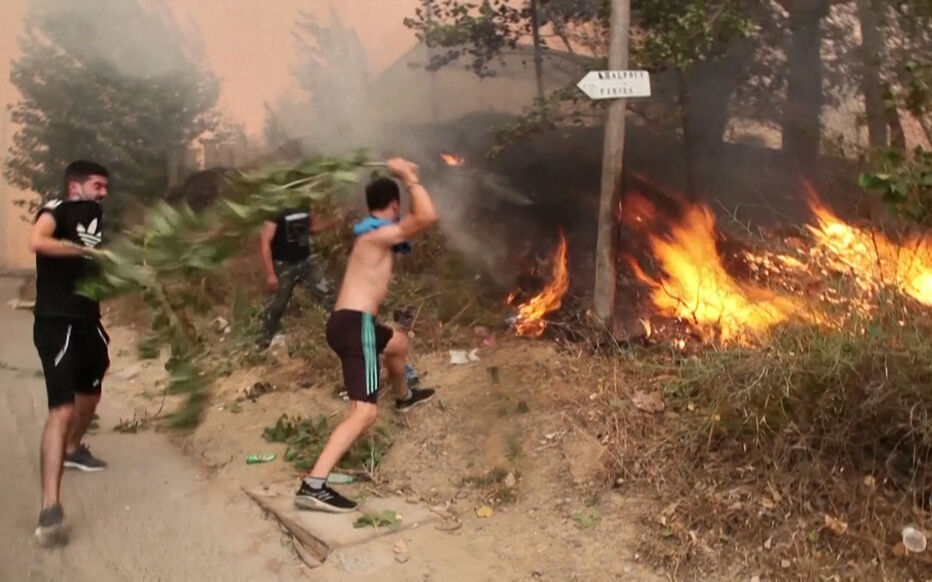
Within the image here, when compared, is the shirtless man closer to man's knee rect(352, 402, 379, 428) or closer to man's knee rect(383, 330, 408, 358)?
man's knee rect(352, 402, 379, 428)

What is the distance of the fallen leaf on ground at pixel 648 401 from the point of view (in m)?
4.83

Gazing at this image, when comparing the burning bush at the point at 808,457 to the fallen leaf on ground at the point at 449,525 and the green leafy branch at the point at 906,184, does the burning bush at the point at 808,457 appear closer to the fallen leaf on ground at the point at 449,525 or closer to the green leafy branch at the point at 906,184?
the green leafy branch at the point at 906,184

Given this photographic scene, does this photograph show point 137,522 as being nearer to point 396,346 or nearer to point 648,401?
point 396,346

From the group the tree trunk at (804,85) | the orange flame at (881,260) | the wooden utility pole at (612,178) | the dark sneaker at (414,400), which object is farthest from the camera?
the tree trunk at (804,85)

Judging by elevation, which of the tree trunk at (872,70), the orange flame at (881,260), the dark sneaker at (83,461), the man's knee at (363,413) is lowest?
the dark sneaker at (83,461)

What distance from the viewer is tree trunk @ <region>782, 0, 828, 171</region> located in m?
7.82

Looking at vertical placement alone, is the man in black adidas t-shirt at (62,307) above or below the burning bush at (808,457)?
above

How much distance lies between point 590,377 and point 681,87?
366 centimetres

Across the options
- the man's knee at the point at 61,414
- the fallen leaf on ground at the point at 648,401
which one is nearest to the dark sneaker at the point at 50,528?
the man's knee at the point at 61,414

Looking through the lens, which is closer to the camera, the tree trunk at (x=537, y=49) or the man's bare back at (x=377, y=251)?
the man's bare back at (x=377, y=251)

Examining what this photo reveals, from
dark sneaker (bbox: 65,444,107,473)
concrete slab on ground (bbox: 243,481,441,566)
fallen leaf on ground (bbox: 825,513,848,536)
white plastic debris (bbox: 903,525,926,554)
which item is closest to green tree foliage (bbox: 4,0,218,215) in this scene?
dark sneaker (bbox: 65,444,107,473)

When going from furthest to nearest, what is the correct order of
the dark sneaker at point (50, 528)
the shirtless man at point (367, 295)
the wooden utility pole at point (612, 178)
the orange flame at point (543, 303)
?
the orange flame at point (543, 303)
the wooden utility pole at point (612, 178)
the shirtless man at point (367, 295)
the dark sneaker at point (50, 528)

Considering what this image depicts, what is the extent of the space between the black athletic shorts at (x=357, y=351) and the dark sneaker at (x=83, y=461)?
5.64 ft

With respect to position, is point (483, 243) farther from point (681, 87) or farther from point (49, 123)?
point (49, 123)
